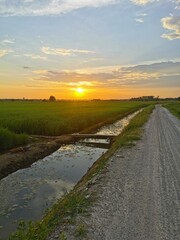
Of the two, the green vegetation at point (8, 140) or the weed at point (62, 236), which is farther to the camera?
the green vegetation at point (8, 140)

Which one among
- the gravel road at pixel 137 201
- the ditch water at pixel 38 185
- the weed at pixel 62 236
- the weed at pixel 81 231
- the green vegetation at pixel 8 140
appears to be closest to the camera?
the weed at pixel 62 236

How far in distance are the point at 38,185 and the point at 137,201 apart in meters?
5.35

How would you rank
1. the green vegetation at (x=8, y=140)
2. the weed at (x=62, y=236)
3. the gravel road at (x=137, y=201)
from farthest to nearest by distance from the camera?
the green vegetation at (x=8, y=140) < the gravel road at (x=137, y=201) < the weed at (x=62, y=236)

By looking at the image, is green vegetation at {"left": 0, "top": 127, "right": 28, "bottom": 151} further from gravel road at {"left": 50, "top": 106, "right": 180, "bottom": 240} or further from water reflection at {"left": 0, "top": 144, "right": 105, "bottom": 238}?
gravel road at {"left": 50, "top": 106, "right": 180, "bottom": 240}

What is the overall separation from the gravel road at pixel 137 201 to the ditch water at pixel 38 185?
1941mm

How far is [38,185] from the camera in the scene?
461 inches

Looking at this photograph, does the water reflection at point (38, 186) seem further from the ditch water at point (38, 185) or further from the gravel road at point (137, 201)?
the gravel road at point (137, 201)

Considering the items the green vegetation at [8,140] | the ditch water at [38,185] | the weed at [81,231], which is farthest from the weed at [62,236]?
the green vegetation at [8,140]

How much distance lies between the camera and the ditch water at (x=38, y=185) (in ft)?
28.6

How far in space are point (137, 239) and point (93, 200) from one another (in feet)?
7.42

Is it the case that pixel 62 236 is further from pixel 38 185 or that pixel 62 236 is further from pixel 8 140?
pixel 8 140

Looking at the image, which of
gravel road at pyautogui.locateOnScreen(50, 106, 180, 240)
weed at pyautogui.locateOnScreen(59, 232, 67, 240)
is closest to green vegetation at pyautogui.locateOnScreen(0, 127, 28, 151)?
gravel road at pyautogui.locateOnScreen(50, 106, 180, 240)

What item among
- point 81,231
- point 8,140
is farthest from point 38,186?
point 8,140

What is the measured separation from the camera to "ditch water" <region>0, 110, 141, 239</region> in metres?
8.72
